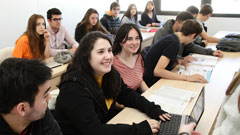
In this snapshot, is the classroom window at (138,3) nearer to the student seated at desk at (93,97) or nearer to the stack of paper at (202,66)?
the stack of paper at (202,66)

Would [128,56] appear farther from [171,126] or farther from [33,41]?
[33,41]

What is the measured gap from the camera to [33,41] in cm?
243

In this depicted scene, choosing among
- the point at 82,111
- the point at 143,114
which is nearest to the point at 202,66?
the point at 143,114

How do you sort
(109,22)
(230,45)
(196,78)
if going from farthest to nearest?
1. (109,22)
2. (230,45)
3. (196,78)

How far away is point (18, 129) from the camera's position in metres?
0.87

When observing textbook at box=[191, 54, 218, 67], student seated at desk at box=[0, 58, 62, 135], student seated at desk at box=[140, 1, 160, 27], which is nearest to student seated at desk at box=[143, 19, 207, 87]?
textbook at box=[191, 54, 218, 67]

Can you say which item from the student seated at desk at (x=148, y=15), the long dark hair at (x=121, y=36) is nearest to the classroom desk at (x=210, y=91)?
the long dark hair at (x=121, y=36)

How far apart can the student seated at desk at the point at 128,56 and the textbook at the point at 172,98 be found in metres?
0.27

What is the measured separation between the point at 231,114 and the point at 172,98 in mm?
472

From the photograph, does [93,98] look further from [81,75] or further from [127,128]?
[127,128]

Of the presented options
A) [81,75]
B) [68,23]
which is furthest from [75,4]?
[81,75]

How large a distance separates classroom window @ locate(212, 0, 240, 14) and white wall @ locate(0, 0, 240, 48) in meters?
0.20

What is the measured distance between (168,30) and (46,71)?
215cm

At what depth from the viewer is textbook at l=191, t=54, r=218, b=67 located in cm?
229
